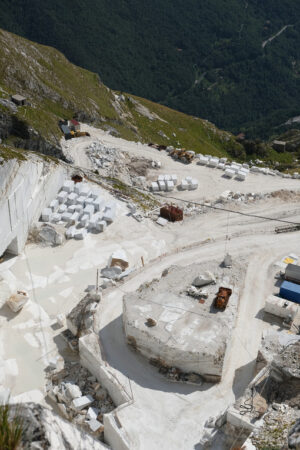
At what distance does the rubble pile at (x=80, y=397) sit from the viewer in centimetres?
3039

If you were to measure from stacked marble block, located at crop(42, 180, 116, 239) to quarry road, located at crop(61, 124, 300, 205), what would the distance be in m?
15.4

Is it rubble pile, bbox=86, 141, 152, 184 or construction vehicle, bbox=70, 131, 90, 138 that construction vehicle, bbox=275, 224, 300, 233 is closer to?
rubble pile, bbox=86, 141, 152, 184

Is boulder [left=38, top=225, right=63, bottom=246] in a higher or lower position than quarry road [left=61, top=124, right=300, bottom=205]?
lower

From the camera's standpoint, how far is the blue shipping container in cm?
3869

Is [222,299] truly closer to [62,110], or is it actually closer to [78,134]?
[78,134]

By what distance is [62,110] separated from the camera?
105312 mm

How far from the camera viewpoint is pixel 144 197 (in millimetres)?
59875


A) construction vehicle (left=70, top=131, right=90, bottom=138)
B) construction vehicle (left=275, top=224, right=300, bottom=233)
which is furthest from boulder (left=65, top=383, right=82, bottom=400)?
Answer: construction vehicle (left=70, top=131, right=90, bottom=138)

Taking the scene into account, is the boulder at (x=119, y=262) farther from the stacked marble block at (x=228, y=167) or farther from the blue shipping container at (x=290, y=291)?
the stacked marble block at (x=228, y=167)

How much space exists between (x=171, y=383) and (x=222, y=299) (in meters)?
7.96

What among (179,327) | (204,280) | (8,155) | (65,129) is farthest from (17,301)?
(65,129)

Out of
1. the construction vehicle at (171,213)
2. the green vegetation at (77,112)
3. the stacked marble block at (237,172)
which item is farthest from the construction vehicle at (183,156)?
the construction vehicle at (171,213)

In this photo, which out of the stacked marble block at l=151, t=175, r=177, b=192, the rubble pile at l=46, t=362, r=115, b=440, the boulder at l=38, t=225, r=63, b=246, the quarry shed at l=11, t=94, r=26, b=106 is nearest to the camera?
the rubble pile at l=46, t=362, r=115, b=440

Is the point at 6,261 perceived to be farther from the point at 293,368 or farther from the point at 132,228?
the point at 293,368
